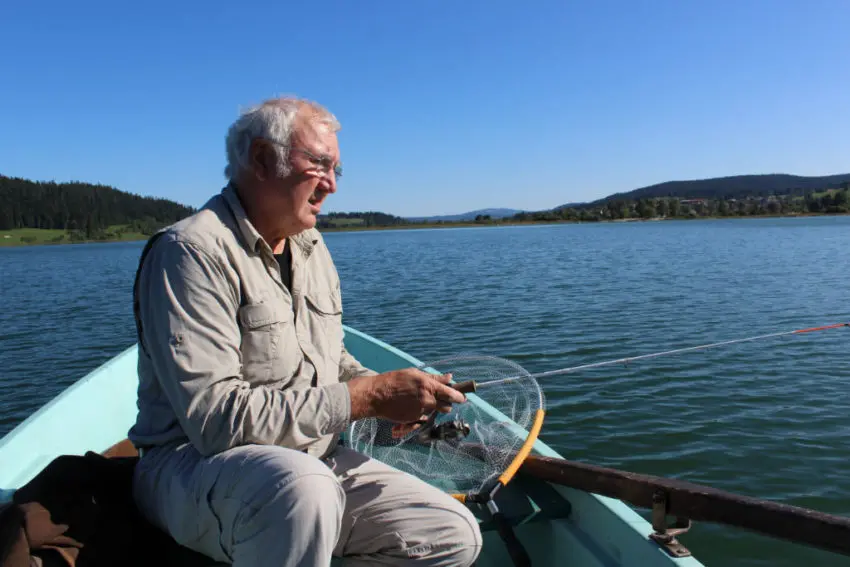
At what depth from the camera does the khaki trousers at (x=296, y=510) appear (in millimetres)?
1928

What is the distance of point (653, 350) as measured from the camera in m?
11.6

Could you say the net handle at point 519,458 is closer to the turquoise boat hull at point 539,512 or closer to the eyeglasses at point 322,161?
the turquoise boat hull at point 539,512

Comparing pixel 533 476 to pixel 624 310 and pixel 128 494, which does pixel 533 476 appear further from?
pixel 624 310

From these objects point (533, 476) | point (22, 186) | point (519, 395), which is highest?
point (22, 186)

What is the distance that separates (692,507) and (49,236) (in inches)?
5927

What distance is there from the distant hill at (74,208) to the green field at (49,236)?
67.2 inches

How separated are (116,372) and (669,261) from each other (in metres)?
28.9

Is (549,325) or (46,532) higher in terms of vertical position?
(46,532)

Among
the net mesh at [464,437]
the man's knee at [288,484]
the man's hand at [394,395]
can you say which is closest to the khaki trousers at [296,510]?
the man's knee at [288,484]

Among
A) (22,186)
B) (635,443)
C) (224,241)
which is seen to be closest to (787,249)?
(635,443)

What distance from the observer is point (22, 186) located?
142375 mm

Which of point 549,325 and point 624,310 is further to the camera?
point 624,310

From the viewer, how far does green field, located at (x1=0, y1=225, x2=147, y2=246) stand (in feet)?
403

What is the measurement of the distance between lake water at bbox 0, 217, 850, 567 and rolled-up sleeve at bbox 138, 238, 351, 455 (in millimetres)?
3999
